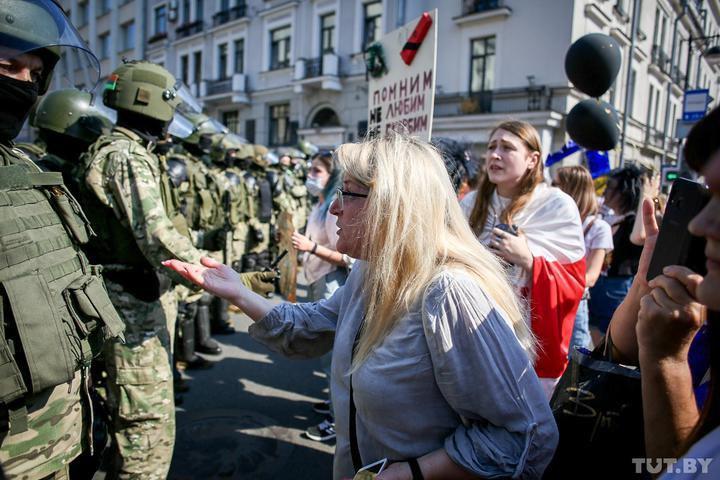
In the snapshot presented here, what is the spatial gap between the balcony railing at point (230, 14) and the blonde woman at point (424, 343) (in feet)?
86.0

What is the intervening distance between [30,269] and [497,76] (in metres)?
17.5

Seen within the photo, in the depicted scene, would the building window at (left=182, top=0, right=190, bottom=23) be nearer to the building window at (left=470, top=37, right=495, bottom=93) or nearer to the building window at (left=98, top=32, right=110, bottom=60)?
the building window at (left=98, top=32, right=110, bottom=60)

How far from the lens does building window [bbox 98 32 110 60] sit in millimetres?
31234

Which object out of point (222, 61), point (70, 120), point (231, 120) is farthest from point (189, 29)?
point (70, 120)

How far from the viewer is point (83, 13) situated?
3291 cm

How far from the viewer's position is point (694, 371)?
1.22m

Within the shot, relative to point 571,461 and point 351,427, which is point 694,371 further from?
point 351,427

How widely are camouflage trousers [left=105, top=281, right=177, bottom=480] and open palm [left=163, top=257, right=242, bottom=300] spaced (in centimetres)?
71

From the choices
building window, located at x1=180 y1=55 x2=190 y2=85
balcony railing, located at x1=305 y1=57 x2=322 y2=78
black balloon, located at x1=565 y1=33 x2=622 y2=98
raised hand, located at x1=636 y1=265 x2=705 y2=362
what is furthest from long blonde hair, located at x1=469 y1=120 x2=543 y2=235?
building window, located at x1=180 y1=55 x2=190 y2=85

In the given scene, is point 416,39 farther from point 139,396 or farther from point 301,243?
point 139,396

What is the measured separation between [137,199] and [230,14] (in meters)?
26.1

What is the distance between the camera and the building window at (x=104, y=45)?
31.2 meters

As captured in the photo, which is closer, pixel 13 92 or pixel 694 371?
pixel 694 371

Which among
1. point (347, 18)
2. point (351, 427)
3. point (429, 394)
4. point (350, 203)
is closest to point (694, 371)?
point (429, 394)
